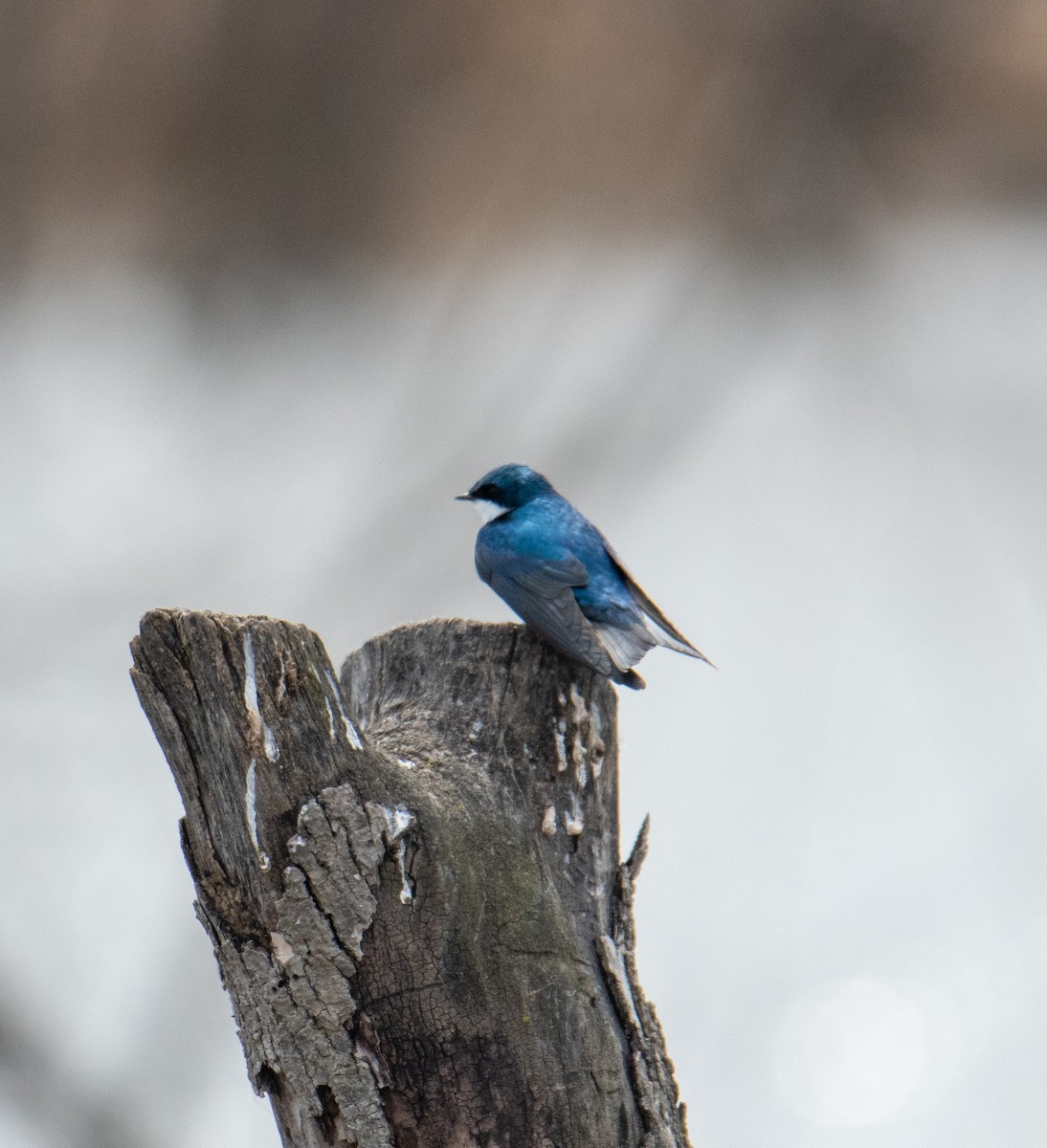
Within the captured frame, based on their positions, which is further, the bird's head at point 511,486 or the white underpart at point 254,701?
the bird's head at point 511,486

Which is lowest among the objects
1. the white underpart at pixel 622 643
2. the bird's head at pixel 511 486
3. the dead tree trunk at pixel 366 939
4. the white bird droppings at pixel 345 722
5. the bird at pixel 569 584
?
the dead tree trunk at pixel 366 939

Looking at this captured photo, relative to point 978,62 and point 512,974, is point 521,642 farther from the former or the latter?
point 978,62

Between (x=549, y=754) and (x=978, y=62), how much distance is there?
1.29 metres

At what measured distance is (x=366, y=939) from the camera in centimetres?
114

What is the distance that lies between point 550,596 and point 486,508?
0.53 m

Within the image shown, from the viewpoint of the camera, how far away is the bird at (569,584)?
156 cm

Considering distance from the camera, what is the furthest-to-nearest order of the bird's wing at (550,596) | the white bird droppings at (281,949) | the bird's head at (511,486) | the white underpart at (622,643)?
the bird's head at (511,486), the white underpart at (622,643), the bird's wing at (550,596), the white bird droppings at (281,949)

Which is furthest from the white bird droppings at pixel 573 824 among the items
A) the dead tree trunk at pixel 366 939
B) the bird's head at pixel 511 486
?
the bird's head at pixel 511 486

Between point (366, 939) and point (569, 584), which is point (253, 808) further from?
point (569, 584)

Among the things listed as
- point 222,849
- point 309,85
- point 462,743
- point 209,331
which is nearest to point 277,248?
point 209,331

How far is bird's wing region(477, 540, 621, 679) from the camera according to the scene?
4.84ft

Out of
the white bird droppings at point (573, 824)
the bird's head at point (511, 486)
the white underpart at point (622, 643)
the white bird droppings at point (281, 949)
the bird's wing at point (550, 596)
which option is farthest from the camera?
the bird's head at point (511, 486)

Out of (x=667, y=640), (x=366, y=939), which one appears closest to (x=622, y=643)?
(x=667, y=640)

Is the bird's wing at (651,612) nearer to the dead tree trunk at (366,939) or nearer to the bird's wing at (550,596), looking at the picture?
the bird's wing at (550,596)
